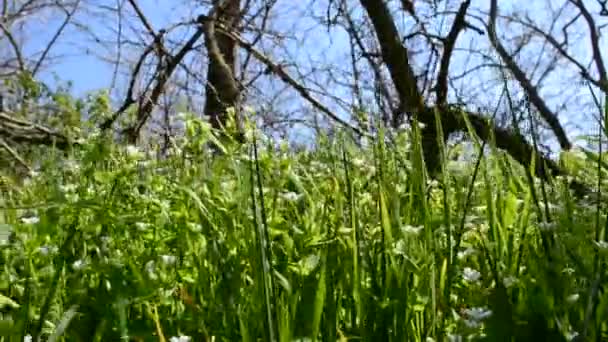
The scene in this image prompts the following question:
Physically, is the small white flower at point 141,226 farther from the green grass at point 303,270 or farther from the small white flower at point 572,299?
the small white flower at point 572,299

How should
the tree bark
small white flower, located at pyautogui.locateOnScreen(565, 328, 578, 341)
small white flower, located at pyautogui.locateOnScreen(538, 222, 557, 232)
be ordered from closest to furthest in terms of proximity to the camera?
small white flower, located at pyautogui.locateOnScreen(565, 328, 578, 341)
small white flower, located at pyautogui.locateOnScreen(538, 222, 557, 232)
the tree bark

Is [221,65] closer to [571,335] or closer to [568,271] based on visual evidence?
[568,271]

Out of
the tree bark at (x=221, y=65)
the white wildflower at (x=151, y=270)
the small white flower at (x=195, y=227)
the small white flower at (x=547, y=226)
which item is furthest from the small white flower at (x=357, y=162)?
the tree bark at (x=221, y=65)

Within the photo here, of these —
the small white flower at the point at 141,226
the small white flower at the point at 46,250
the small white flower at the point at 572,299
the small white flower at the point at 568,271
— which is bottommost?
the small white flower at the point at 572,299

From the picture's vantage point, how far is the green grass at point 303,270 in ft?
2.40

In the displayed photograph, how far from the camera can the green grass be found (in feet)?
2.40

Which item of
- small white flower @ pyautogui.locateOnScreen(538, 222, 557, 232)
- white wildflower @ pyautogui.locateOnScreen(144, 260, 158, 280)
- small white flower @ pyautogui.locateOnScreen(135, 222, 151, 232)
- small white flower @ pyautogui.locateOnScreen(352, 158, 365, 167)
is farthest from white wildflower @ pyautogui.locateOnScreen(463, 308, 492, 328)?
small white flower @ pyautogui.locateOnScreen(352, 158, 365, 167)

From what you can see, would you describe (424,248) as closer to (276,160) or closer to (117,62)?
(276,160)

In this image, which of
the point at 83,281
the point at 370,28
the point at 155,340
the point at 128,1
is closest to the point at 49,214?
the point at 83,281

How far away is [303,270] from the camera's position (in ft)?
3.01

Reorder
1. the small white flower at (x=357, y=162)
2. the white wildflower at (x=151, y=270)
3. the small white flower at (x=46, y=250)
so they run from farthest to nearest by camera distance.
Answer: the small white flower at (x=357, y=162), the small white flower at (x=46, y=250), the white wildflower at (x=151, y=270)

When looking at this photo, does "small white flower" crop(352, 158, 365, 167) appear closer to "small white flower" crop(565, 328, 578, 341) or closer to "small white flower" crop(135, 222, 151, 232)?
"small white flower" crop(135, 222, 151, 232)

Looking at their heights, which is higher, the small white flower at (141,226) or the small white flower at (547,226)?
the small white flower at (141,226)

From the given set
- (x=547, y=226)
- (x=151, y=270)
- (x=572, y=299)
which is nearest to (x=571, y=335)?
(x=572, y=299)
